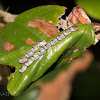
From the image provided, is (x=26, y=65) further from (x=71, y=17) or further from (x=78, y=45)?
(x=71, y=17)

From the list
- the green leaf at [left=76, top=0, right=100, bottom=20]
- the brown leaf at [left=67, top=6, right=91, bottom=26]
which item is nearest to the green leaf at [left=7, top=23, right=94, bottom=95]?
the brown leaf at [left=67, top=6, right=91, bottom=26]

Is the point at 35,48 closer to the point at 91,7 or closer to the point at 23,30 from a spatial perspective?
the point at 23,30

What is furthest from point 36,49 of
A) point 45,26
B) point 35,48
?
point 45,26

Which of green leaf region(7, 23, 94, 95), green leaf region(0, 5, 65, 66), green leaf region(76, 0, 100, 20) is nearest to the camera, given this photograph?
green leaf region(7, 23, 94, 95)

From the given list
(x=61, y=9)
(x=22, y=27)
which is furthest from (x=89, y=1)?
(x=22, y=27)

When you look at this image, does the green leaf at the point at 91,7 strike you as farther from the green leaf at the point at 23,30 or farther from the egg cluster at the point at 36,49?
the egg cluster at the point at 36,49

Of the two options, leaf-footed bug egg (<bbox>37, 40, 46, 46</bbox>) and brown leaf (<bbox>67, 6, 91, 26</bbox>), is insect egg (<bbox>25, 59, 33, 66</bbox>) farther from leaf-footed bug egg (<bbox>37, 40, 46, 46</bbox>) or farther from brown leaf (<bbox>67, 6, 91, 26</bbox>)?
brown leaf (<bbox>67, 6, 91, 26</bbox>)
